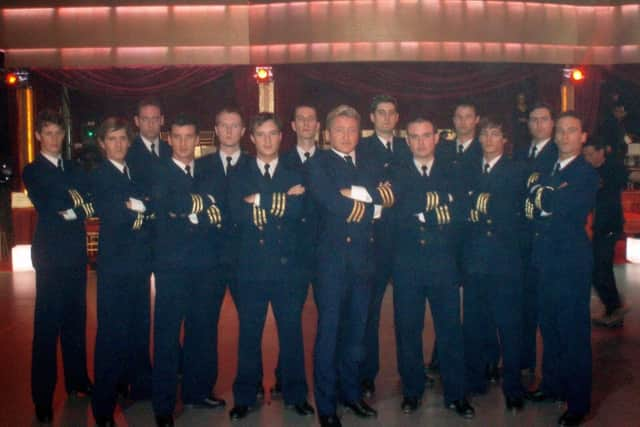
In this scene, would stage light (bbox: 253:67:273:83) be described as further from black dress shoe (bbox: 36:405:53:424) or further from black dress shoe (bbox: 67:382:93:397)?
black dress shoe (bbox: 36:405:53:424)

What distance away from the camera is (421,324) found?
3986 millimetres

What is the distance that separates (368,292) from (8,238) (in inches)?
307

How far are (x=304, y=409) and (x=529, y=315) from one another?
1.57 m

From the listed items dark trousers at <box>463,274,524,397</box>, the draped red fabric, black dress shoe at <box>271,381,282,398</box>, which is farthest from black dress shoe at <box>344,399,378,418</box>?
the draped red fabric

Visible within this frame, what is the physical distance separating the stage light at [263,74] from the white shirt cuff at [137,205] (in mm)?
6232

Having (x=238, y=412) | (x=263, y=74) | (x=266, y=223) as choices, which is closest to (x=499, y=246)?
(x=266, y=223)

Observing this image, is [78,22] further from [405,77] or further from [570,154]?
[570,154]

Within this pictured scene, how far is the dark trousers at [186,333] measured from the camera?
3.71m

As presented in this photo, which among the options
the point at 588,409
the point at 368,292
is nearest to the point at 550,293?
the point at 588,409

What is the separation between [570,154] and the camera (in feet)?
12.4

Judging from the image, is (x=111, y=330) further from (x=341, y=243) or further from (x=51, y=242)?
(x=341, y=243)

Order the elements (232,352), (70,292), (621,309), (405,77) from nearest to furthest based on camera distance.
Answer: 1. (70,292)
2. (232,352)
3. (621,309)
4. (405,77)

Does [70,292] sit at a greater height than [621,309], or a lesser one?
greater

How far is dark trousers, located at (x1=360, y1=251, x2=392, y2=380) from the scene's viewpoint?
4301 millimetres
